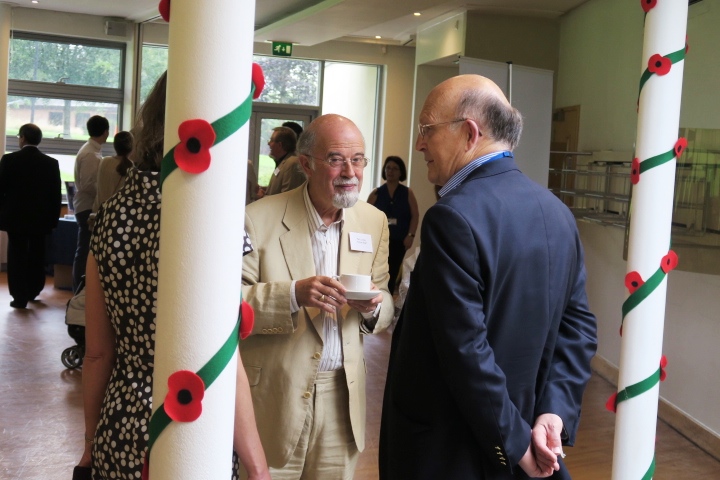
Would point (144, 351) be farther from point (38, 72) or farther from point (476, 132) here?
point (38, 72)

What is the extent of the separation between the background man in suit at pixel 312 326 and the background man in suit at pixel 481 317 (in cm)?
48

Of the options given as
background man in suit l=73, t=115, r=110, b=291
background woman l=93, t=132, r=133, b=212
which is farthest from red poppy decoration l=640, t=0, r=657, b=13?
background man in suit l=73, t=115, r=110, b=291

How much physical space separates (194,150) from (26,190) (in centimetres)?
782

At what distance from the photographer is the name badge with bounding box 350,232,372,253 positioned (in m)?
2.53

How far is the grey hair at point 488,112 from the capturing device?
1.87 meters

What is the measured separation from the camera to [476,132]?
1875 millimetres

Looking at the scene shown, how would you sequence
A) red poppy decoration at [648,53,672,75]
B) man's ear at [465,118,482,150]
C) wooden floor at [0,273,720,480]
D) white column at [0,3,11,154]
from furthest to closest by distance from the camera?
white column at [0,3,11,154] → wooden floor at [0,273,720,480] → red poppy decoration at [648,53,672,75] → man's ear at [465,118,482,150]

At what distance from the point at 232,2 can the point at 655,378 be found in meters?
1.69

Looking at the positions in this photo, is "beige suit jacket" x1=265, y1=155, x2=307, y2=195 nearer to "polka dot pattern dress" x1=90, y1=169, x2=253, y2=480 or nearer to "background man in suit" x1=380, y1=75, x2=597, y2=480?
"background man in suit" x1=380, y1=75, x2=597, y2=480

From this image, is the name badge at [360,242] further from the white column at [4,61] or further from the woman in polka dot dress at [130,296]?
the white column at [4,61]

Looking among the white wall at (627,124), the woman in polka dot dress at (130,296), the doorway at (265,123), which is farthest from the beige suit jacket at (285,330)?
the doorway at (265,123)

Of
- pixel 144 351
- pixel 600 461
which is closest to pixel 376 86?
pixel 600 461

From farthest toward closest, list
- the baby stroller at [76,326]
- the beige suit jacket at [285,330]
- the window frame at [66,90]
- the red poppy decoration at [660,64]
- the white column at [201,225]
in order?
1. the window frame at [66,90]
2. the baby stroller at [76,326]
3. the beige suit jacket at [285,330]
4. the red poppy decoration at [660,64]
5. the white column at [201,225]

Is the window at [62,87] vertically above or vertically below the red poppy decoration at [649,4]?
above
